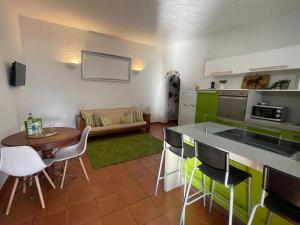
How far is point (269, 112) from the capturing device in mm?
2920

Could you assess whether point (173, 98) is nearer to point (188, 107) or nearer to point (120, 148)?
point (188, 107)

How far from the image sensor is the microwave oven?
2803 mm

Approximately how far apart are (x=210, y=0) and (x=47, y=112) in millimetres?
4579

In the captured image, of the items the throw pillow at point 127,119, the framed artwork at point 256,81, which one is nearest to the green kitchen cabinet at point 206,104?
the framed artwork at point 256,81

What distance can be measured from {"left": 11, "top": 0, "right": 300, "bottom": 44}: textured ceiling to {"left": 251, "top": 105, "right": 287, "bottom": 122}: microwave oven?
1.86 m

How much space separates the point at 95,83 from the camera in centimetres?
470

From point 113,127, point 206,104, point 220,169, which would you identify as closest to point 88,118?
point 113,127

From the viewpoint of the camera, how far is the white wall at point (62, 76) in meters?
3.77

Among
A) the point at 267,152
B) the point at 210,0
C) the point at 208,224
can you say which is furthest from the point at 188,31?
the point at 208,224

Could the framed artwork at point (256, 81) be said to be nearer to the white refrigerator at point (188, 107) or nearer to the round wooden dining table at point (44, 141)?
the white refrigerator at point (188, 107)

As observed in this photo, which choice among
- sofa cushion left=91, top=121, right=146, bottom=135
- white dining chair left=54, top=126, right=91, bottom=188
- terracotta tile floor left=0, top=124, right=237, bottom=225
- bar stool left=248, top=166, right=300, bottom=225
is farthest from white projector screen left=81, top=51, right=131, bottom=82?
bar stool left=248, top=166, right=300, bottom=225

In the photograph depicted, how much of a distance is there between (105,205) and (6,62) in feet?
9.45

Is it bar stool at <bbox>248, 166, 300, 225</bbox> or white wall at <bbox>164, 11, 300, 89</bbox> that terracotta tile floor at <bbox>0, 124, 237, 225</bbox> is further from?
white wall at <bbox>164, 11, 300, 89</bbox>

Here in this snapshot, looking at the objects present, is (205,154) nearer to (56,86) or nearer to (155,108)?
(56,86)
